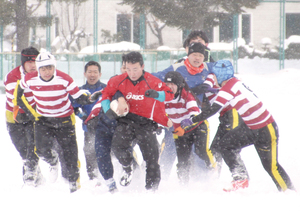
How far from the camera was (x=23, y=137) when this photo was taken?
4.34 meters

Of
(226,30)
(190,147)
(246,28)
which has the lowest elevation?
(190,147)

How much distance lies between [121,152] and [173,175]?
1.45 m

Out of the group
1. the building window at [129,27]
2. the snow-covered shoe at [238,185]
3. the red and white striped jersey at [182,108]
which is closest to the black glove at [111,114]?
the red and white striped jersey at [182,108]

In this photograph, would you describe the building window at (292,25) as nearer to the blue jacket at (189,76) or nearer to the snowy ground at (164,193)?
the snowy ground at (164,193)

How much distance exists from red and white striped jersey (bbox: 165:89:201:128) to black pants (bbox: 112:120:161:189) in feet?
1.75

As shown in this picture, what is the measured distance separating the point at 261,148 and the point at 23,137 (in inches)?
114

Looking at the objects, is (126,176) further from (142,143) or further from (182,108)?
(182,108)

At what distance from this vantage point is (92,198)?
10.7 feet

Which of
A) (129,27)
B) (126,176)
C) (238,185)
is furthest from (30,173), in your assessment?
(129,27)

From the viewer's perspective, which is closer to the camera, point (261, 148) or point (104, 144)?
point (261, 148)

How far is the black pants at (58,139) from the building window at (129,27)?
10.6 meters

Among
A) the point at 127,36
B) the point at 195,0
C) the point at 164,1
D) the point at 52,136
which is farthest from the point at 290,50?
the point at 52,136

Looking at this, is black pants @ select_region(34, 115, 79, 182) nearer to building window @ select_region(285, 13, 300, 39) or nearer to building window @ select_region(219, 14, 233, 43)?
building window @ select_region(219, 14, 233, 43)

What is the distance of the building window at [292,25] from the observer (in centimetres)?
1536
